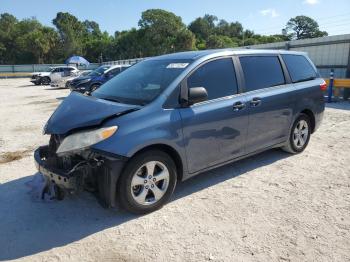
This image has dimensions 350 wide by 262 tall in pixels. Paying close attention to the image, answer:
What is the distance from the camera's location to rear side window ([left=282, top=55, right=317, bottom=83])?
18.6 ft

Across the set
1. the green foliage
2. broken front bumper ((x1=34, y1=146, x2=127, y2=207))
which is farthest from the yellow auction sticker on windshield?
the green foliage

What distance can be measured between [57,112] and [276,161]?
11.4ft

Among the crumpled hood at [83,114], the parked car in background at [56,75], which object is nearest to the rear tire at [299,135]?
the crumpled hood at [83,114]

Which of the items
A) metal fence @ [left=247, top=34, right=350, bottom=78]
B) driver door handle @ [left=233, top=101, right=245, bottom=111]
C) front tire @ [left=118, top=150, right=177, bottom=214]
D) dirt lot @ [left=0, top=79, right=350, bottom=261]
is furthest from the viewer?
metal fence @ [left=247, top=34, right=350, bottom=78]

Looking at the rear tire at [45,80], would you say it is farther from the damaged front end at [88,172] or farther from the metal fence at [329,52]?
the damaged front end at [88,172]

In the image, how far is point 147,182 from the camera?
12.6 feet

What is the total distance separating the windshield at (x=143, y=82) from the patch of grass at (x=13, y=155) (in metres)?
2.39

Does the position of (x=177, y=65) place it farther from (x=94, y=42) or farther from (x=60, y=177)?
(x=94, y=42)

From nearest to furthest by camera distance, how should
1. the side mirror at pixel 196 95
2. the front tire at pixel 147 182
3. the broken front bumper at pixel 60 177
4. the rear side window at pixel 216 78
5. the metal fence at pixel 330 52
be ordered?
the broken front bumper at pixel 60 177, the front tire at pixel 147 182, the side mirror at pixel 196 95, the rear side window at pixel 216 78, the metal fence at pixel 330 52

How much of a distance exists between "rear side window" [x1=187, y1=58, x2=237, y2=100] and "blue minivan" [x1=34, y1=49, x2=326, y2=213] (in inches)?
0.5

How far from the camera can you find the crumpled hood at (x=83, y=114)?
3693mm

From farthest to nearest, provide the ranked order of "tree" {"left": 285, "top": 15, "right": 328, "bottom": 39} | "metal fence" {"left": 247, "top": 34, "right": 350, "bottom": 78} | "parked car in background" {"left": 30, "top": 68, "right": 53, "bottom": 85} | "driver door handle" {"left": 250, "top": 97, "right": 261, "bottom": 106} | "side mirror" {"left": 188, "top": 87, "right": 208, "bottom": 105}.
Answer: "tree" {"left": 285, "top": 15, "right": 328, "bottom": 39}
"parked car in background" {"left": 30, "top": 68, "right": 53, "bottom": 85}
"metal fence" {"left": 247, "top": 34, "right": 350, "bottom": 78}
"driver door handle" {"left": 250, "top": 97, "right": 261, "bottom": 106}
"side mirror" {"left": 188, "top": 87, "right": 208, "bottom": 105}

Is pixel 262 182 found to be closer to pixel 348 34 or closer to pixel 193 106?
pixel 193 106

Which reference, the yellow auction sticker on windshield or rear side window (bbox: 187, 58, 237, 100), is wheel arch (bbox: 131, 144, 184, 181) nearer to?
rear side window (bbox: 187, 58, 237, 100)
